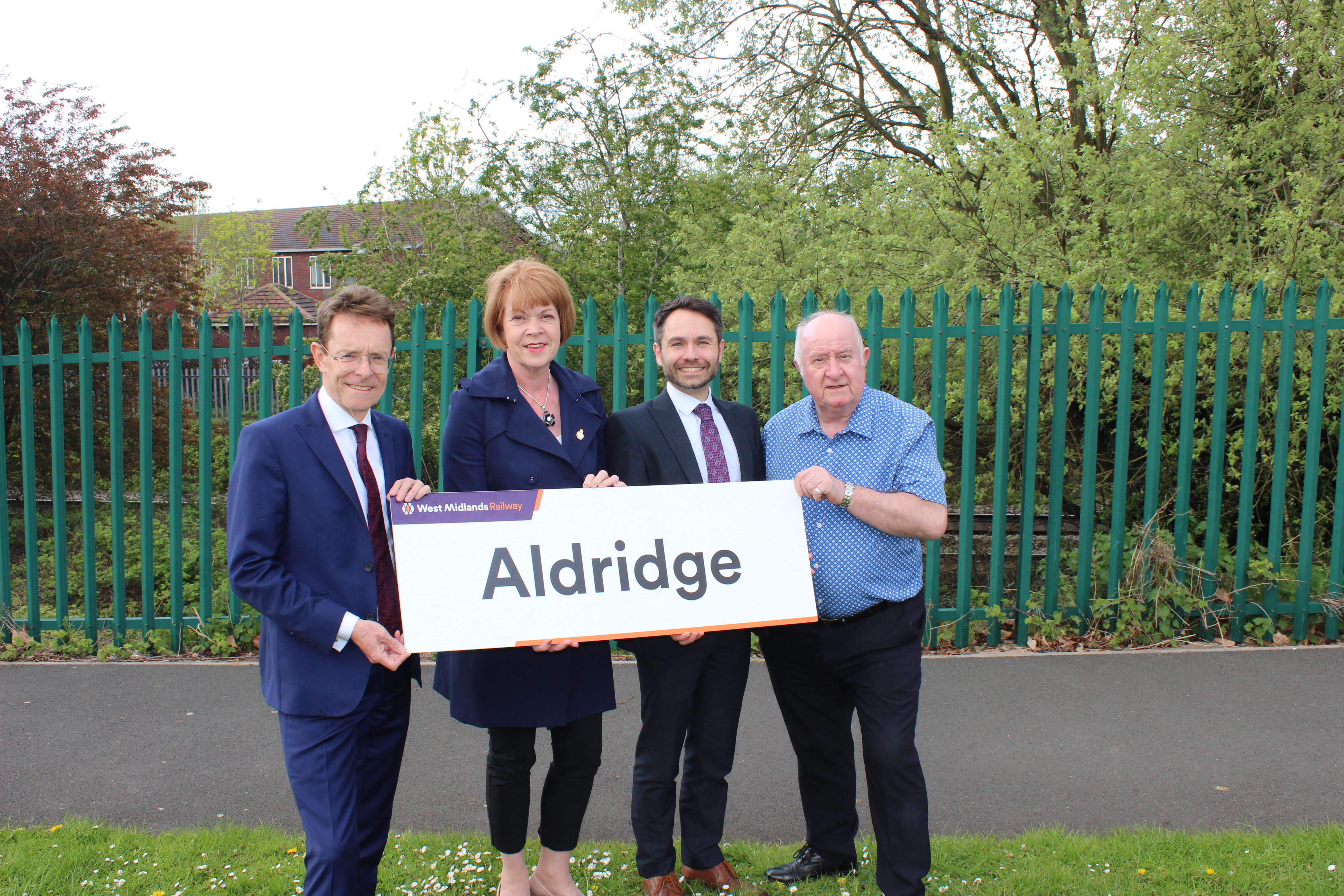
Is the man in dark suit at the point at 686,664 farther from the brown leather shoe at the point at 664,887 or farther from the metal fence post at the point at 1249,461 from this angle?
the metal fence post at the point at 1249,461

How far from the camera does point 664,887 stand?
2797 millimetres

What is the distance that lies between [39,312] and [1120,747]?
11.7m

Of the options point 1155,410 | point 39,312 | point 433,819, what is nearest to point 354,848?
point 433,819

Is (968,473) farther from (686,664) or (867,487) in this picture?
(686,664)

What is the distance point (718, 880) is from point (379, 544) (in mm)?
1553

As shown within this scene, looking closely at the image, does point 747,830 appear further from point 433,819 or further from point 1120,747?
point 1120,747

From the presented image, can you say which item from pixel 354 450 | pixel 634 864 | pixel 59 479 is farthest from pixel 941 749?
pixel 59 479

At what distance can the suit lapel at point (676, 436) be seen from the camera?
9.16ft

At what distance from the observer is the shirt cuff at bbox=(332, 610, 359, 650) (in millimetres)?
2250

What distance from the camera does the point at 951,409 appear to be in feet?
23.5

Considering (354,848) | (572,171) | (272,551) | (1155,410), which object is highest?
(572,171)

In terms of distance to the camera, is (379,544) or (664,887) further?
(664,887)

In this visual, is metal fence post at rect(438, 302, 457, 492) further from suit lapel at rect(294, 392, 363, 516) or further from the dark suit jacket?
suit lapel at rect(294, 392, 363, 516)

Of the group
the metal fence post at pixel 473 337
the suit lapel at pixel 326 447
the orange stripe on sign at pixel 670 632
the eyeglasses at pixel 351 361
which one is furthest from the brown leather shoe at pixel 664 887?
the metal fence post at pixel 473 337
